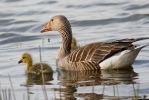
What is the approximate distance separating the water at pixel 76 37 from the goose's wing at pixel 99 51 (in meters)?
0.33

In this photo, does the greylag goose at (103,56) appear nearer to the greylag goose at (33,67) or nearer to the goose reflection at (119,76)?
the goose reflection at (119,76)

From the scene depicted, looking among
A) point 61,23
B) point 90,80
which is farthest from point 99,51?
point 61,23

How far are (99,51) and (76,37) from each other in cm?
437

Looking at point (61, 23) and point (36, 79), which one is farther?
point (61, 23)

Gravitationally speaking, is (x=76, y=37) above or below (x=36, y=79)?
above

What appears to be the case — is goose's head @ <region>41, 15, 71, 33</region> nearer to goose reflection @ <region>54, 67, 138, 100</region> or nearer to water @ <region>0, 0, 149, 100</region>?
water @ <region>0, 0, 149, 100</region>

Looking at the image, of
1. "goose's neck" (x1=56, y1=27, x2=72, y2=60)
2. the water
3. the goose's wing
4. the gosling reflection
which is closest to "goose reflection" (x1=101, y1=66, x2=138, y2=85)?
the water

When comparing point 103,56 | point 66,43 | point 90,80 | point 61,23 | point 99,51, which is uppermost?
point 61,23

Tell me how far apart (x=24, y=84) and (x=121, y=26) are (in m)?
7.30

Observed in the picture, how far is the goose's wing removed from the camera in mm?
11289

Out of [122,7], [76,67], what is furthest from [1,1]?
[76,67]

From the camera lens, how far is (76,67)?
1187cm

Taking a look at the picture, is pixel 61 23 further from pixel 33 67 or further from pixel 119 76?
pixel 119 76

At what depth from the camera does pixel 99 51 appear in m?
11.5
